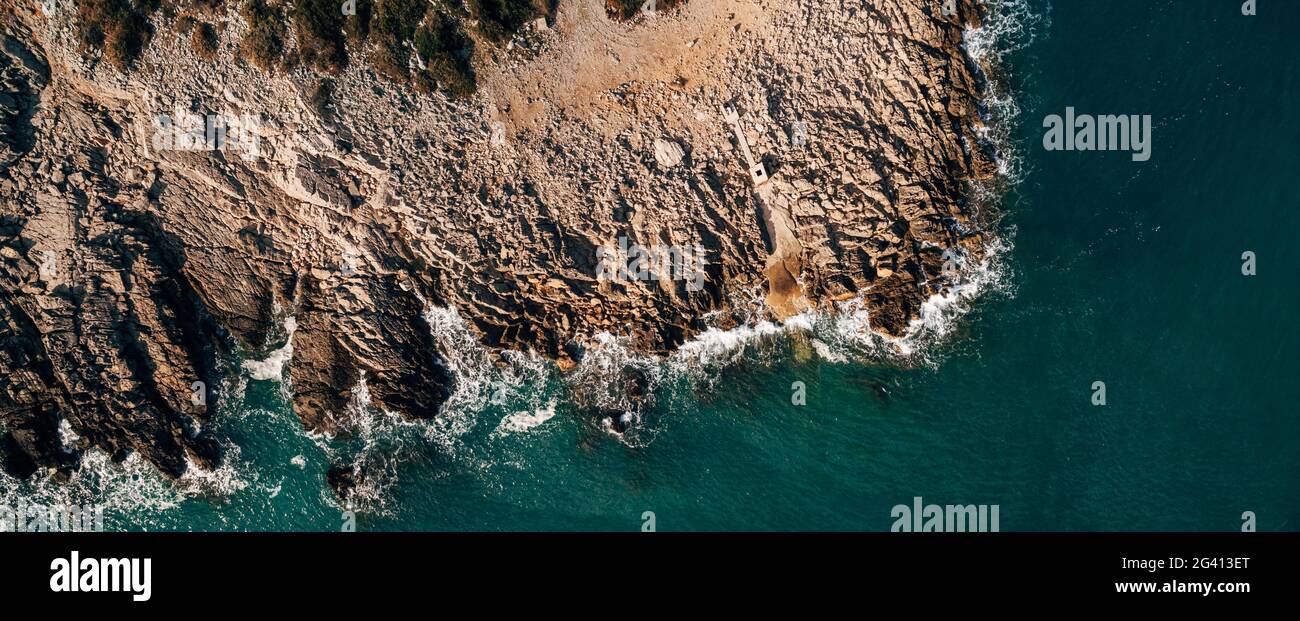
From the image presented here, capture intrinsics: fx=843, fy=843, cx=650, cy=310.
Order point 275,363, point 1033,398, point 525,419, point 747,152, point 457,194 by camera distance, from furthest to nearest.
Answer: point 275,363 → point 525,419 → point 457,194 → point 747,152 → point 1033,398

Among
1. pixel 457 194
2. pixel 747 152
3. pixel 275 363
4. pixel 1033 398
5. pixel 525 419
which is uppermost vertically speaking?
pixel 747 152

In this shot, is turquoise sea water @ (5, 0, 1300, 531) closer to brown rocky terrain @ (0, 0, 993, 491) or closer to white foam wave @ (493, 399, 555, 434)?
white foam wave @ (493, 399, 555, 434)

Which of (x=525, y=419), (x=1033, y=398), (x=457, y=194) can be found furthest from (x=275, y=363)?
(x=1033, y=398)

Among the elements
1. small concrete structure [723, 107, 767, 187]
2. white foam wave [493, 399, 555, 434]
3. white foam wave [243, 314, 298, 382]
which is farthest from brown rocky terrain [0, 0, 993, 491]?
white foam wave [493, 399, 555, 434]

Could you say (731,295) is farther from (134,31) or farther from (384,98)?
(134,31)

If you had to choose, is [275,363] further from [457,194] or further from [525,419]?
[525,419]

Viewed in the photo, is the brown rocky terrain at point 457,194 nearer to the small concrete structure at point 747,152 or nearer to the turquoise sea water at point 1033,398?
the small concrete structure at point 747,152
